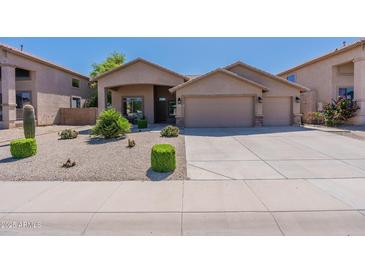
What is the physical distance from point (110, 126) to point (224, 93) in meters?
9.45

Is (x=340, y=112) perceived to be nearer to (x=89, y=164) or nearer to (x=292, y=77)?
(x=292, y=77)

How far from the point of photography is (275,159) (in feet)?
28.2

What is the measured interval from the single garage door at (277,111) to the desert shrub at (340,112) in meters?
3.23

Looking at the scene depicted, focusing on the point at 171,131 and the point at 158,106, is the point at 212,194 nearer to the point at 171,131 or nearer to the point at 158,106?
the point at 171,131

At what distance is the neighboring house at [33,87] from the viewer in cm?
1925

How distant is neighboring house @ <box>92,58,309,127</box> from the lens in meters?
18.5

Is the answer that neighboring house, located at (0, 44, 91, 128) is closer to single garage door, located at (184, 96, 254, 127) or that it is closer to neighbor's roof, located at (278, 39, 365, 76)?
single garage door, located at (184, 96, 254, 127)

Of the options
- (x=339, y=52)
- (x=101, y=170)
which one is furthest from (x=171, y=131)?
(x=339, y=52)

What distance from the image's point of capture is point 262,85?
62.8 ft

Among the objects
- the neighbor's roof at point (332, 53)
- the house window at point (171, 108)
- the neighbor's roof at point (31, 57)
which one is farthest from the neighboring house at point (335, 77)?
the neighbor's roof at point (31, 57)

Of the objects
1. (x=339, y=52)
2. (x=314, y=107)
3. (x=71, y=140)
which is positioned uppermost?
(x=339, y=52)

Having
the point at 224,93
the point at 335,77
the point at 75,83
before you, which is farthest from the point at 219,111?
the point at 75,83

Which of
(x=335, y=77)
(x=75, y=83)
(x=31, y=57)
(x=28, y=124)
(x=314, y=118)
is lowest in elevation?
(x=28, y=124)

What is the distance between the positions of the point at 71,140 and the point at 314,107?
72.5ft
